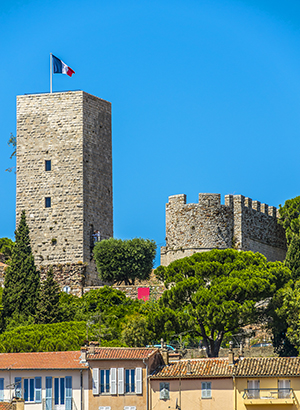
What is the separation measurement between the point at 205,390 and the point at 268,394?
2.73 m

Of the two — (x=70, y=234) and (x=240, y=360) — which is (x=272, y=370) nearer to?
(x=240, y=360)

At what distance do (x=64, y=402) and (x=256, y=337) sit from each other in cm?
1808

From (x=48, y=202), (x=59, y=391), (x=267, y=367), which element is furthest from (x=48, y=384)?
(x=48, y=202)

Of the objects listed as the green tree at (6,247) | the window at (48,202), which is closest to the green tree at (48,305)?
the window at (48,202)

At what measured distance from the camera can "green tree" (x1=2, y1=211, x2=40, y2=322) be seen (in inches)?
2677

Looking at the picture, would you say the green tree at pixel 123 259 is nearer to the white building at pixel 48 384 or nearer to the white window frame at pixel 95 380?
the white building at pixel 48 384

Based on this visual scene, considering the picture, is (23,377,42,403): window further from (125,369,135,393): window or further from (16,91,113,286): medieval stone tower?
(16,91,113,286): medieval stone tower

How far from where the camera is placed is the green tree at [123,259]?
72.8 meters

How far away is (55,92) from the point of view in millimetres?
76938

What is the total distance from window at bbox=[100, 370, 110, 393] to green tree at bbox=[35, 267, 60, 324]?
1348cm

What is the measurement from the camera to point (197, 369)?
167 ft

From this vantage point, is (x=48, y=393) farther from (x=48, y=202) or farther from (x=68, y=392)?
(x=48, y=202)

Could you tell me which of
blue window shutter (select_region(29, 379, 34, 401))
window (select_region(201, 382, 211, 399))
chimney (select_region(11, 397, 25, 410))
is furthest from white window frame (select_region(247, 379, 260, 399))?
chimney (select_region(11, 397, 25, 410))

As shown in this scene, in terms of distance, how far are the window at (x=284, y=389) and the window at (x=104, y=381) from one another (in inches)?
301
